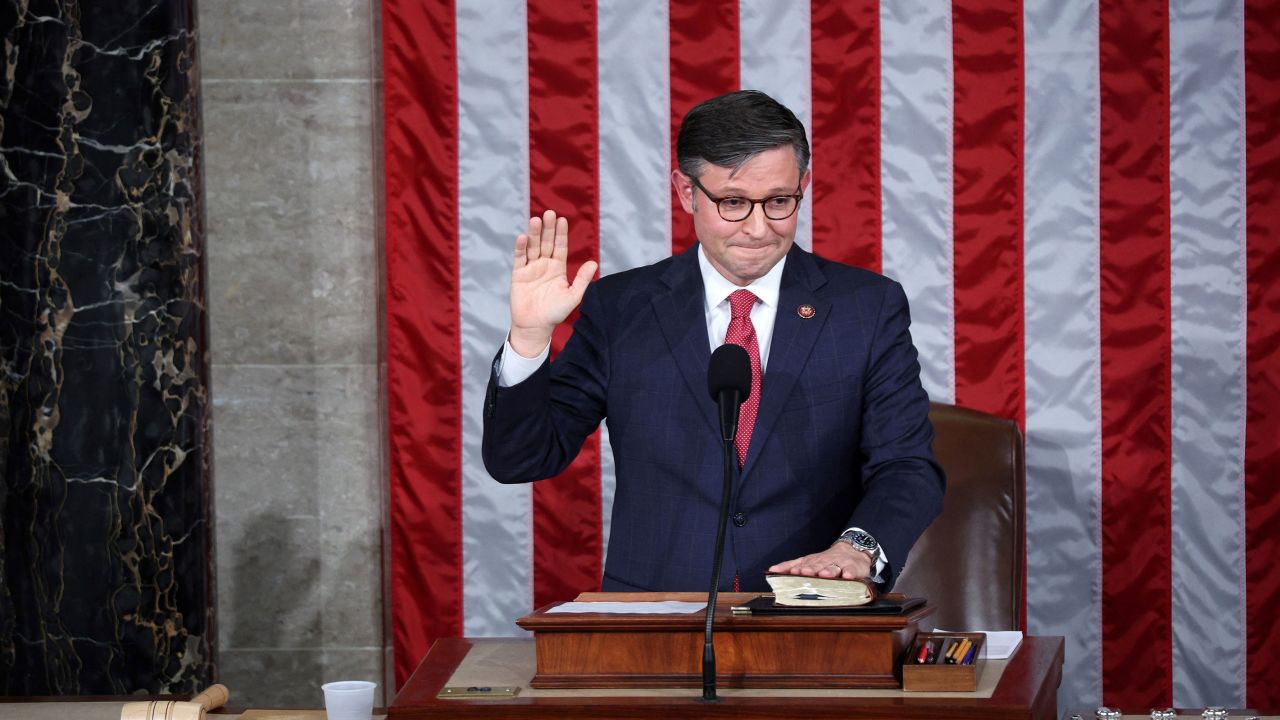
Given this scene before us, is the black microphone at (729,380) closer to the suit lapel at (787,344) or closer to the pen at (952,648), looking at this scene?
the pen at (952,648)

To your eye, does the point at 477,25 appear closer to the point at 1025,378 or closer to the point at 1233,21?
the point at 1025,378

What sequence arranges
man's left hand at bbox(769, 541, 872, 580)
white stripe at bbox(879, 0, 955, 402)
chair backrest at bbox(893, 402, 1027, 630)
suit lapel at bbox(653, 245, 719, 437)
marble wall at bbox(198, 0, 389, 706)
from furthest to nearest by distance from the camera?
marble wall at bbox(198, 0, 389, 706) → white stripe at bbox(879, 0, 955, 402) → chair backrest at bbox(893, 402, 1027, 630) → suit lapel at bbox(653, 245, 719, 437) → man's left hand at bbox(769, 541, 872, 580)

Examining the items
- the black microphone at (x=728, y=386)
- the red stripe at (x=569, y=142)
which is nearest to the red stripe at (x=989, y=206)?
the red stripe at (x=569, y=142)

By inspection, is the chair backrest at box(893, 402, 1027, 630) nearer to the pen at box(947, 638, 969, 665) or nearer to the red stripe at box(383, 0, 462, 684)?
the pen at box(947, 638, 969, 665)

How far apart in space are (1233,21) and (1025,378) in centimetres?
101

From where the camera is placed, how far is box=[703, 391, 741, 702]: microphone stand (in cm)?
164

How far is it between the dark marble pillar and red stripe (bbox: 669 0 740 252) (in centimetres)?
122

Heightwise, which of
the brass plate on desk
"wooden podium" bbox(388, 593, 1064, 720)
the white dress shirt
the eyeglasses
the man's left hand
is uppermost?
the eyeglasses

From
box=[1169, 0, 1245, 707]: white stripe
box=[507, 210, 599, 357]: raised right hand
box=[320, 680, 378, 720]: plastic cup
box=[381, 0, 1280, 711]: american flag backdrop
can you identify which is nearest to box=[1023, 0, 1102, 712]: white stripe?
box=[381, 0, 1280, 711]: american flag backdrop

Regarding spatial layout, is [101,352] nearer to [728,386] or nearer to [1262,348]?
[728,386]

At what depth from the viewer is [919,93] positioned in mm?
3598

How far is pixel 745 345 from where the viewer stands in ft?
7.70

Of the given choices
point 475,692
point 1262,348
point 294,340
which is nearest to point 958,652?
point 475,692

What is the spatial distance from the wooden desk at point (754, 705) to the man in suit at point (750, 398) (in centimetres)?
49
